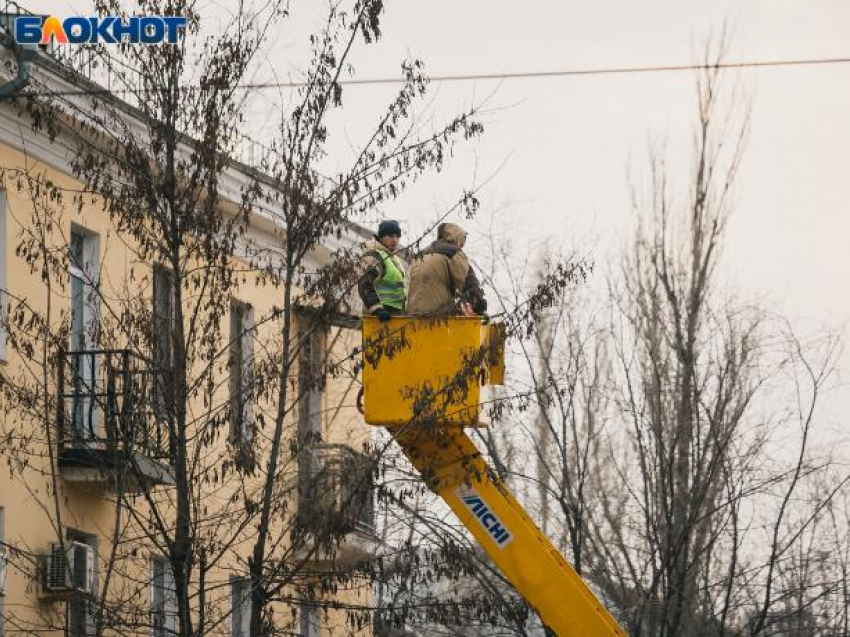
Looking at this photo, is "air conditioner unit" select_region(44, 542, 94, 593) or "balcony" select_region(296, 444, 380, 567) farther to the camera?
"air conditioner unit" select_region(44, 542, 94, 593)


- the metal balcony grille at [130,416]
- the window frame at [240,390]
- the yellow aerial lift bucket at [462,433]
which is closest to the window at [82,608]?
the metal balcony grille at [130,416]

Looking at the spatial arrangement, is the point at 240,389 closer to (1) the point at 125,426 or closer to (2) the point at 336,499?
(1) the point at 125,426

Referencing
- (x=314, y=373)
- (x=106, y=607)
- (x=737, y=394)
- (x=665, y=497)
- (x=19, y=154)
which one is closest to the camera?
(x=106, y=607)

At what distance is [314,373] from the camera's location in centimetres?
1562

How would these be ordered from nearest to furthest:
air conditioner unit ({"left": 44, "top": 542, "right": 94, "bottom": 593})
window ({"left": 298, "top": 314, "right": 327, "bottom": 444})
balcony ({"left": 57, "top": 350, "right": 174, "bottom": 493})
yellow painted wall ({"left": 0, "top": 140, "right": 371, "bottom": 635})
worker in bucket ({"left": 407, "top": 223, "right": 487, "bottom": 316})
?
1. balcony ({"left": 57, "top": 350, "right": 174, "bottom": 493})
2. worker in bucket ({"left": 407, "top": 223, "right": 487, "bottom": 316})
3. window ({"left": 298, "top": 314, "right": 327, "bottom": 444})
4. air conditioner unit ({"left": 44, "top": 542, "right": 94, "bottom": 593})
5. yellow painted wall ({"left": 0, "top": 140, "right": 371, "bottom": 635})

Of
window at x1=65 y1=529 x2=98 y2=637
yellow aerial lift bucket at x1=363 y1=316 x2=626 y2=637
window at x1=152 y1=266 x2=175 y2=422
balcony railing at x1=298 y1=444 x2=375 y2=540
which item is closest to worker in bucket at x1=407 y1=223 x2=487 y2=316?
yellow aerial lift bucket at x1=363 y1=316 x2=626 y2=637

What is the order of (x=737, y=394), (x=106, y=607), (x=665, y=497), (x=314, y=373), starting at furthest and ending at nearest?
(x=737, y=394), (x=665, y=497), (x=314, y=373), (x=106, y=607)

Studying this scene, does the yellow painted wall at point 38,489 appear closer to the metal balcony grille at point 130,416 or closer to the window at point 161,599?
the window at point 161,599

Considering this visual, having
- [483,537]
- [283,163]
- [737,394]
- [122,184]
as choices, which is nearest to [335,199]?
[283,163]

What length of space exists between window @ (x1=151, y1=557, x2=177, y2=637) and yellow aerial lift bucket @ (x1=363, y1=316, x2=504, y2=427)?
A: 79.9 inches

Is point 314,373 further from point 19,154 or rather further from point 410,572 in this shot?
point 19,154

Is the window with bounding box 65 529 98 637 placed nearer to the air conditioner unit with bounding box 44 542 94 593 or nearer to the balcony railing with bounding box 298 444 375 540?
the air conditioner unit with bounding box 44 542 94 593

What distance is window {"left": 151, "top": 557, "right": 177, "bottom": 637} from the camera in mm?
14598

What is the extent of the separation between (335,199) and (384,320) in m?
1.12
